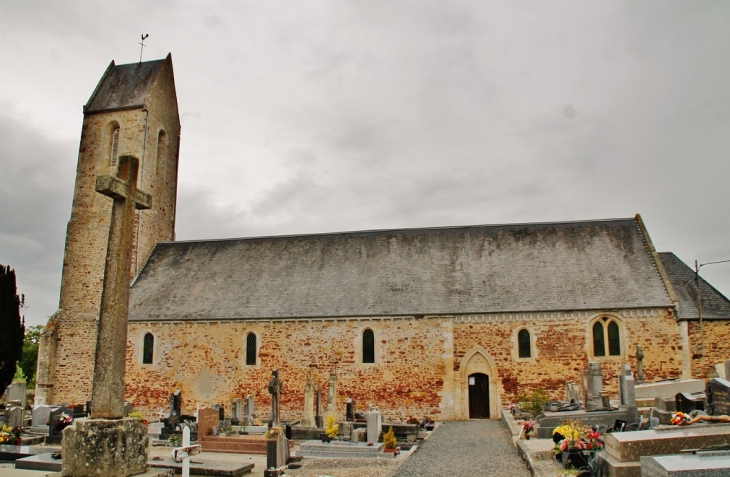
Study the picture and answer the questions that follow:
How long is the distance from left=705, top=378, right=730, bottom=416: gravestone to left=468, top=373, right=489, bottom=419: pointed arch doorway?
438 inches

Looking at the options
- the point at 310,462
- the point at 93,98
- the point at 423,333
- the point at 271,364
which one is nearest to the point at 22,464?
the point at 310,462

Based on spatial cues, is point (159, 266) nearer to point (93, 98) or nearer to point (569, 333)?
point (93, 98)

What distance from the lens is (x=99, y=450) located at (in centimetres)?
588

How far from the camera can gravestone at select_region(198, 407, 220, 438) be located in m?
16.0

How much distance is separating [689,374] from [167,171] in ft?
78.8

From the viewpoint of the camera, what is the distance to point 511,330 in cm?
2170

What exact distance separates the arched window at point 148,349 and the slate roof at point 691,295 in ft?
64.5

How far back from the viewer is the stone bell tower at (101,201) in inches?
1005

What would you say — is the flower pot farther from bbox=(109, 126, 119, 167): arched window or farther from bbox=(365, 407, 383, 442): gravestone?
bbox=(109, 126, 119, 167): arched window

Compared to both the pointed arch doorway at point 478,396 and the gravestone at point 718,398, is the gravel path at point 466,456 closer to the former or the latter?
the pointed arch doorway at point 478,396

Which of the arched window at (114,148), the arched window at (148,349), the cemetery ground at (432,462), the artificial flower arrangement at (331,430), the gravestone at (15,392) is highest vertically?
the arched window at (114,148)

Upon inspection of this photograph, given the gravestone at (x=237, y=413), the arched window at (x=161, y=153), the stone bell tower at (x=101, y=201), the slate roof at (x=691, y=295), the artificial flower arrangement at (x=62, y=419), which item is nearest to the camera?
the artificial flower arrangement at (x=62, y=419)

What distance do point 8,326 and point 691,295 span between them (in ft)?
77.3

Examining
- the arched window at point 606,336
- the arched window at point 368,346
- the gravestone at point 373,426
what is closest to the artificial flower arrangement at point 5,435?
the gravestone at point 373,426
